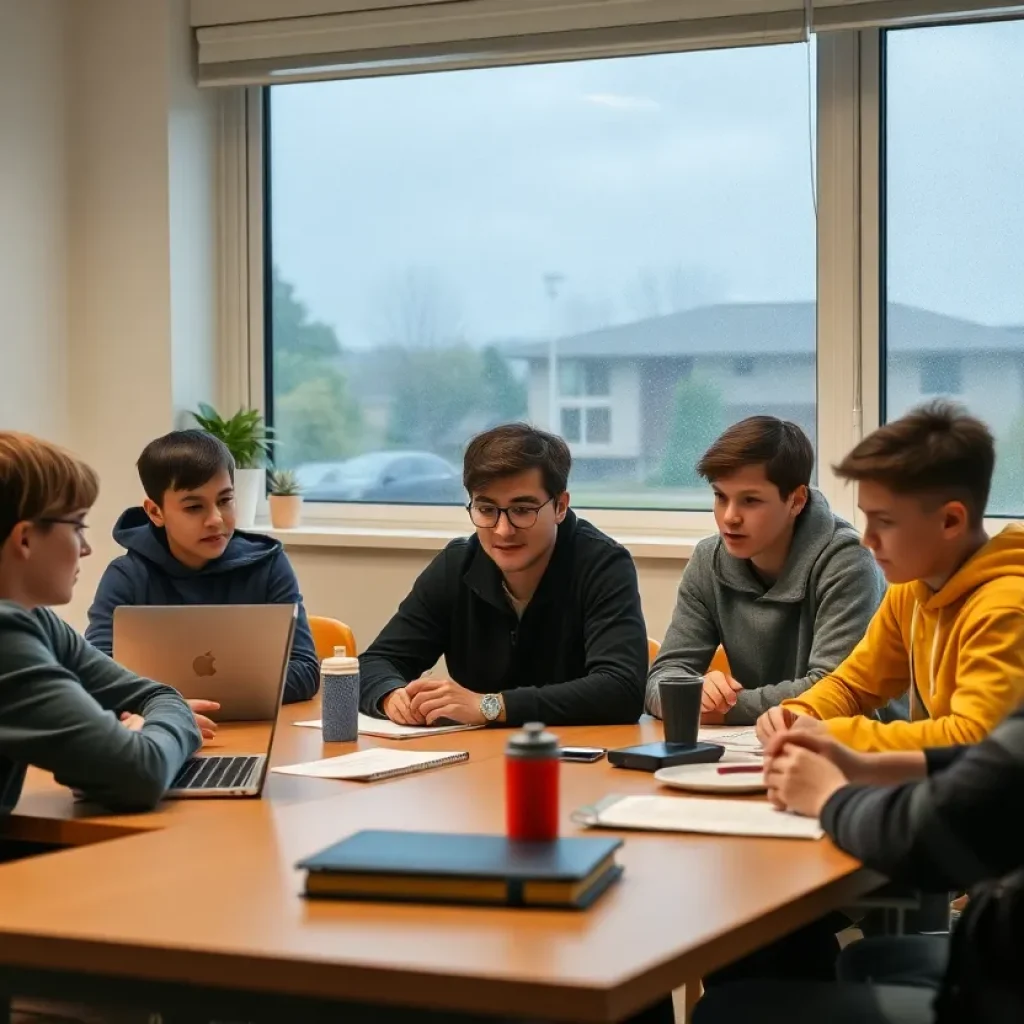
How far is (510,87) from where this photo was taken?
174 inches

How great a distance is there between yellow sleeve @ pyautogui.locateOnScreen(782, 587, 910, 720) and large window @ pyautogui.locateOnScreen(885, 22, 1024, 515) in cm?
155

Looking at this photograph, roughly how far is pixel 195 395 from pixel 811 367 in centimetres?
187

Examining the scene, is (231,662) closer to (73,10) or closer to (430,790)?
(430,790)

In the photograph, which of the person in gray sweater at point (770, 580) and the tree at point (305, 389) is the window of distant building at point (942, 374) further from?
the tree at point (305, 389)

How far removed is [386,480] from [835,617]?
2116 mm

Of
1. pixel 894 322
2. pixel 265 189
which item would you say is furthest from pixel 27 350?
pixel 894 322

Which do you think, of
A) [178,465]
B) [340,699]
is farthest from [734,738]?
[178,465]

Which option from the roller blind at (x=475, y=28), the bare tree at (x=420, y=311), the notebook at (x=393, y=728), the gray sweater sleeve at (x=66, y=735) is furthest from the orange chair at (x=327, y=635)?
the roller blind at (x=475, y=28)

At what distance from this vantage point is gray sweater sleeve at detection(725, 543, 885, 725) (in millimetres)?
2670

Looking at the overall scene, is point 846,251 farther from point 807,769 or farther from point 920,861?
point 920,861

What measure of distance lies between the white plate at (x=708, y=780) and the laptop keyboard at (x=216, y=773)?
596mm

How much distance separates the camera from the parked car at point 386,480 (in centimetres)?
456

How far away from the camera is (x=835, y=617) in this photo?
2801 mm

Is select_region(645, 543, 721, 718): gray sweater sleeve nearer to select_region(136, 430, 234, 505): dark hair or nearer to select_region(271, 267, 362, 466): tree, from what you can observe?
select_region(136, 430, 234, 505): dark hair
